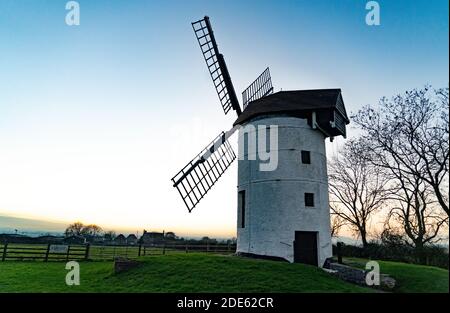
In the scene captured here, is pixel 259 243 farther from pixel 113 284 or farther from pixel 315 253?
pixel 113 284

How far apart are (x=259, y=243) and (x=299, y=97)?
7.89 metres

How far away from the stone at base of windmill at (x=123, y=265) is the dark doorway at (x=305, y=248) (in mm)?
7344

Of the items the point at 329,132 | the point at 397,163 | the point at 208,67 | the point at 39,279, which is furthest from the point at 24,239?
the point at 397,163

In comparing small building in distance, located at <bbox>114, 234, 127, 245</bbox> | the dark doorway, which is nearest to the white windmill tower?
the dark doorway

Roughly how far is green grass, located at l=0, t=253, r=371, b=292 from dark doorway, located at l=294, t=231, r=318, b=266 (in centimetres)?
162

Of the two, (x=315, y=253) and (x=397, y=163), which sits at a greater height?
(x=397, y=163)

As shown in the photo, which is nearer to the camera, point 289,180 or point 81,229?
point 289,180

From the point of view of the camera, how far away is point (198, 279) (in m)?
10.8

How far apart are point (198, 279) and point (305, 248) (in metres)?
6.12

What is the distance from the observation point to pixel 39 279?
1324 centimetres

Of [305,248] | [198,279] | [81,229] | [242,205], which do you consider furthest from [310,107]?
[81,229]

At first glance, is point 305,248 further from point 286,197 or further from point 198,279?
point 198,279

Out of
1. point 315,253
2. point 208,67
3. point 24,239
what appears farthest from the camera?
point 24,239

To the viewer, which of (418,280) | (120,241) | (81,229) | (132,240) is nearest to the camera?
(418,280)
